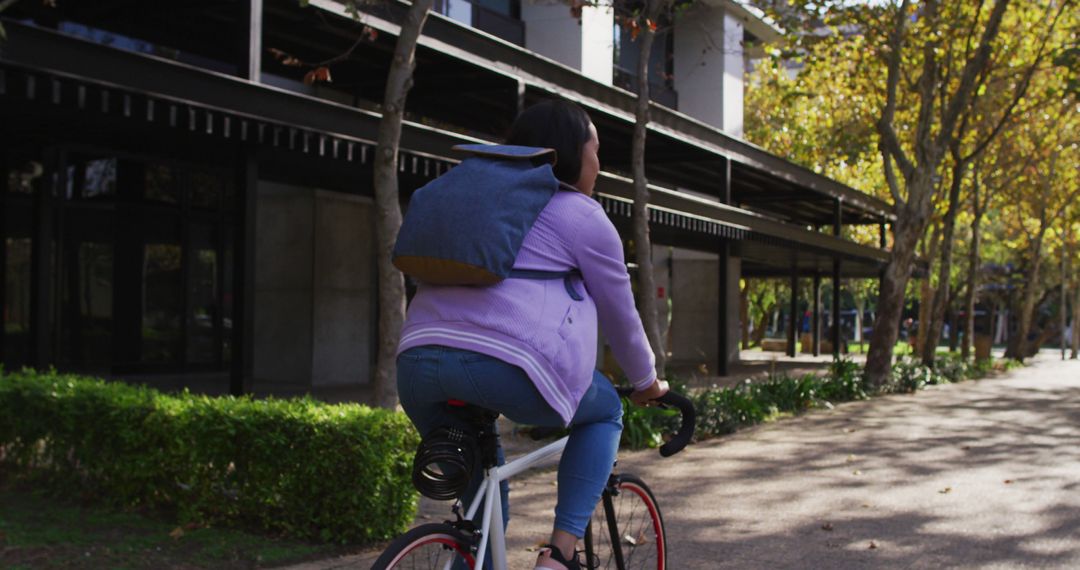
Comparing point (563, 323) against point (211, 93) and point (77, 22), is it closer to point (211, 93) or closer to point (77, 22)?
point (211, 93)

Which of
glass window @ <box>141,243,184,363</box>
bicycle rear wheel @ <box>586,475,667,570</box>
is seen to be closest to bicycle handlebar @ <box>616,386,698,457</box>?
bicycle rear wheel @ <box>586,475,667,570</box>

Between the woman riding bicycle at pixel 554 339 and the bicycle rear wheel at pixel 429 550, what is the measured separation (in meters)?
0.22

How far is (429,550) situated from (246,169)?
30.2ft

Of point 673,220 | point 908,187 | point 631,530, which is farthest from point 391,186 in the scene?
point 908,187

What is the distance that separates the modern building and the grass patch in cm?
416

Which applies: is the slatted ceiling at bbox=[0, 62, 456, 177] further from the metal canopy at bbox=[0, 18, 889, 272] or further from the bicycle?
the bicycle

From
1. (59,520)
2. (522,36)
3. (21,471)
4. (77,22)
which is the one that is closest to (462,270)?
(59,520)

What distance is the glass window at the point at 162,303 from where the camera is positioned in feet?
51.8

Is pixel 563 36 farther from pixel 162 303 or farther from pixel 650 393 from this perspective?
pixel 650 393

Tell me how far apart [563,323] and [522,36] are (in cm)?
1800

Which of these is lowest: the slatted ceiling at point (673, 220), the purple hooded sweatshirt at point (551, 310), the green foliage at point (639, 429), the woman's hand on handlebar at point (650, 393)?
the green foliage at point (639, 429)

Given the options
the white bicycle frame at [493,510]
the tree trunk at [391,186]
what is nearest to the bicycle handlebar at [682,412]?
the white bicycle frame at [493,510]

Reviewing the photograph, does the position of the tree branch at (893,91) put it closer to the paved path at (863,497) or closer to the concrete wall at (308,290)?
the paved path at (863,497)

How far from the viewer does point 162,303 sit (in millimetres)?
15945
